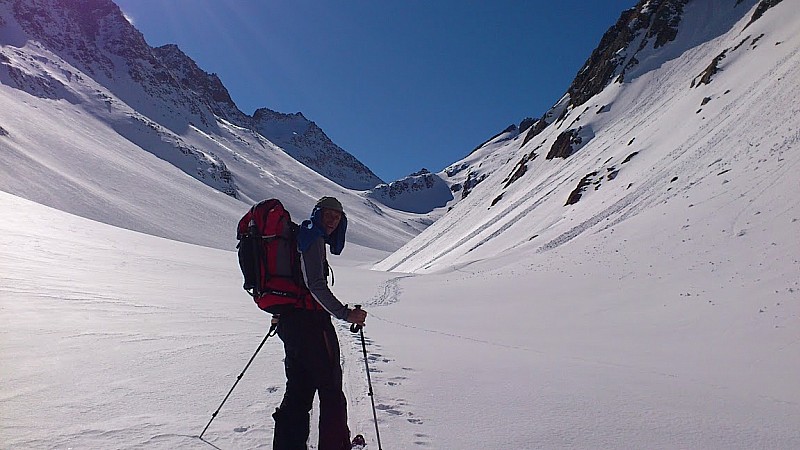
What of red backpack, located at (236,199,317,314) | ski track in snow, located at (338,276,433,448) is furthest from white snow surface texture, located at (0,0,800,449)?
red backpack, located at (236,199,317,314)

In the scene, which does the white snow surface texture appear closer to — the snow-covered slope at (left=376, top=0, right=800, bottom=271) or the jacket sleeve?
the snow-covered slope at (left=376, top=0, right=800, bottom=271)

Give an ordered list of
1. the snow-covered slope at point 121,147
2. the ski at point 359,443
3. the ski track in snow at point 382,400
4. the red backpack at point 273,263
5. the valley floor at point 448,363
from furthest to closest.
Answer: the snow-covered slope at point 121,147 < the ski track in snow at point 382,400 < the valley floor at point 448,363 < the ski at point 359,443 < the red backpack at point 273,263

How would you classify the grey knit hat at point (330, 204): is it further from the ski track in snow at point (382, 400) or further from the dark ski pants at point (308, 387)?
the ski track in snow at point (382, 400)

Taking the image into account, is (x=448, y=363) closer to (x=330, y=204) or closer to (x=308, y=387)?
(x=308, y=387)

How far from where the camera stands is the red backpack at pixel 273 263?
413 centimetres

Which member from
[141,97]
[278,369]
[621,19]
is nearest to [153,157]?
[141,97]

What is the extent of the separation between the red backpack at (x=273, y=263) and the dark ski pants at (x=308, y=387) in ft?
0.56

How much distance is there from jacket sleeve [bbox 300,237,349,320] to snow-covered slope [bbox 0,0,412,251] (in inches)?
2524

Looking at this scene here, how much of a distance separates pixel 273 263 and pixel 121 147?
4661 inches

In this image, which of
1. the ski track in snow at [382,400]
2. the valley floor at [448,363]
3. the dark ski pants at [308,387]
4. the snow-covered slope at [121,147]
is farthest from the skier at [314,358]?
the snow-covered slope at [121,147]

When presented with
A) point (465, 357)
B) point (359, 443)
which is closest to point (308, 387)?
point (359, 443)

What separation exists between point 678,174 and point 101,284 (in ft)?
90.3

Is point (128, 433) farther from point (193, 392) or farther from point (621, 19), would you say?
point (621, 19)

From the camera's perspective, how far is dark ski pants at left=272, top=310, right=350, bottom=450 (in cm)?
394
